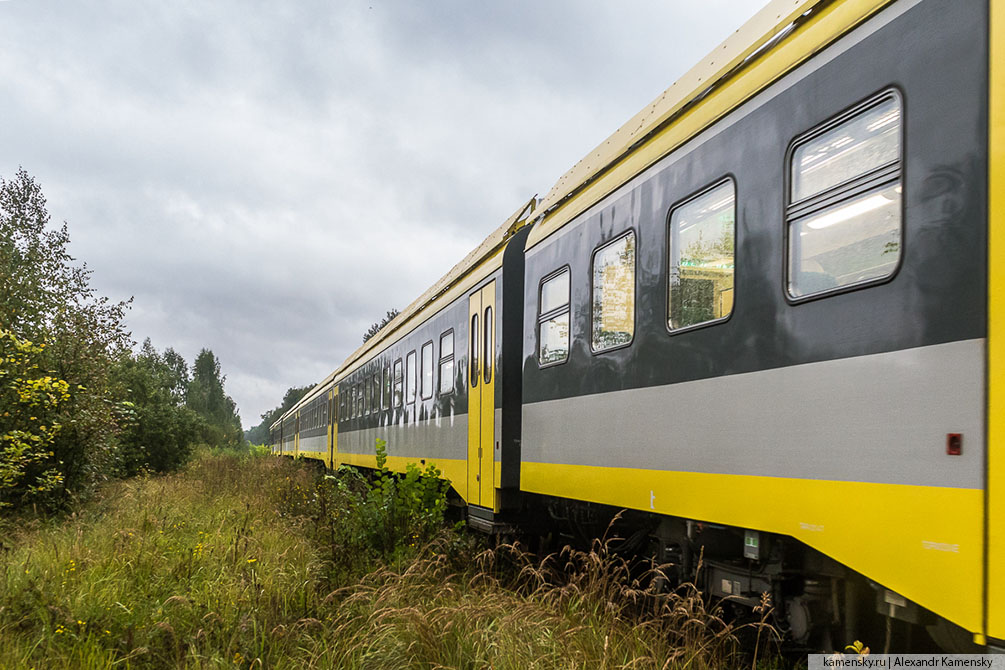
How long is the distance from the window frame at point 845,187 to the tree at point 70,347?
346 inches

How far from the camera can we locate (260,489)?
47.5 feet

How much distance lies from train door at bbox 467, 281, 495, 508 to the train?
4.73ft

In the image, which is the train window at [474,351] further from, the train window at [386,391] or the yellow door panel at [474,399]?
the train window at [386,391]

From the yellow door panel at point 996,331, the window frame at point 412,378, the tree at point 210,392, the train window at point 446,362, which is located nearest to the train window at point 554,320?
the train window at point 446,362

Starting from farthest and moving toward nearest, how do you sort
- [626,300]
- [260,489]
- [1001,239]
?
1. [260,489]
2. [626,300]
3. [1001,239]

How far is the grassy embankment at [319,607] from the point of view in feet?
14.6

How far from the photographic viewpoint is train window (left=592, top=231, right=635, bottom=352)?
549 cm

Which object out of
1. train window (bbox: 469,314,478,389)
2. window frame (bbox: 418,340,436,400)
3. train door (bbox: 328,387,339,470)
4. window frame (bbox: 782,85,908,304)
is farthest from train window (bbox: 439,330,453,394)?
train door (bbox: 328,387,339,470)

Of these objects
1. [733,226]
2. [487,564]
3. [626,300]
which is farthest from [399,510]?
[733,226]

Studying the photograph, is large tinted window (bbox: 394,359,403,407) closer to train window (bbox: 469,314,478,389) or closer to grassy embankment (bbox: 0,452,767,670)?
train window (bbox: 469,314,478,389)

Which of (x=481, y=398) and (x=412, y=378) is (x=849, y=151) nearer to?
(x=481, y=398)

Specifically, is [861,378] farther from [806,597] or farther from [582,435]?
[582,435]

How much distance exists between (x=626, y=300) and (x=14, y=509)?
8583 millimetres

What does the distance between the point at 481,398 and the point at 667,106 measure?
13.7 ft
